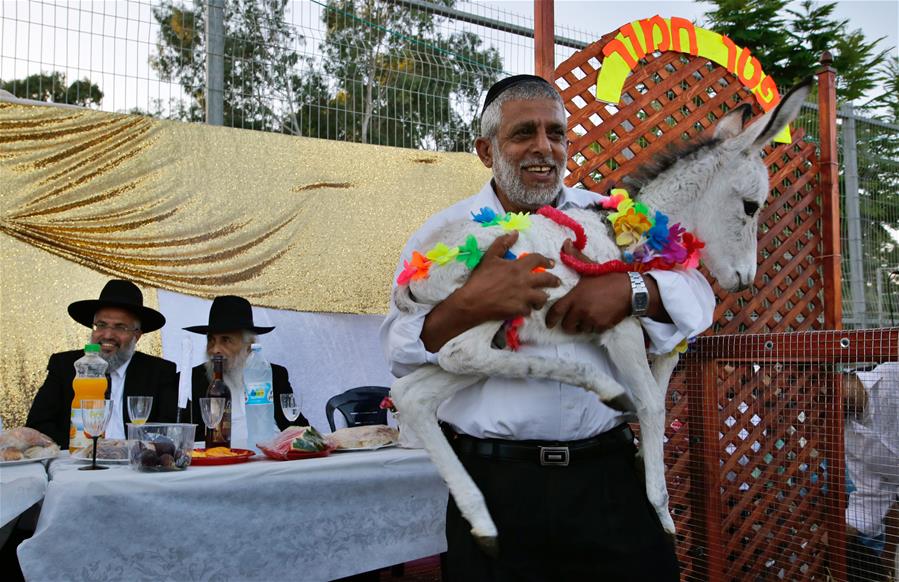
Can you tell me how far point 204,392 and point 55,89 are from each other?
2527mm

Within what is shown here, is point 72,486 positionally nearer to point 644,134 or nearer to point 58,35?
point 58,35

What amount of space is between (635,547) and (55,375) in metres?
3.79

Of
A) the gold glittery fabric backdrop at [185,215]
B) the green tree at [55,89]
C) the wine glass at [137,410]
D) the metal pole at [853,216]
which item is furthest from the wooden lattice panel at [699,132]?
the green tree at [55,89]

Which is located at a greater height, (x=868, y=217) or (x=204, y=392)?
(x=868, y=217)

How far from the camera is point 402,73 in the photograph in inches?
253

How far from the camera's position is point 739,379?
428 centimetres

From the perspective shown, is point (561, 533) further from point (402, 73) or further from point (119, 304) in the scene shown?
point (402, 73)

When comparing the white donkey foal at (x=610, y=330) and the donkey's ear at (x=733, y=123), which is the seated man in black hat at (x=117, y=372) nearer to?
the white donkey foal at (x=610, y=330)

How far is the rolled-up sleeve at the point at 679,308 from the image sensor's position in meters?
2.20

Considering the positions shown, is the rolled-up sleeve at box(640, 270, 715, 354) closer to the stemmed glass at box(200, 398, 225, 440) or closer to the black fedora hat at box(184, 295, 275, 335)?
the stemmed glass at box(200, 398, 225, 440)

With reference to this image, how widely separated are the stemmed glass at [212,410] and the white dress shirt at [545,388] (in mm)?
1112

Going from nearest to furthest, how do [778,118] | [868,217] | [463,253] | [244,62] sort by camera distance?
1. [463,253]
2. [778,118]
3. [244,62]
4. [868,217]

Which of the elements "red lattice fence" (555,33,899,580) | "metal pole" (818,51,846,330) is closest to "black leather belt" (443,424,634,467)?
"red lattice fence" (555,33,899,580)

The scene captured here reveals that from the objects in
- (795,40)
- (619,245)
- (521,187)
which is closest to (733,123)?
(619,245)
